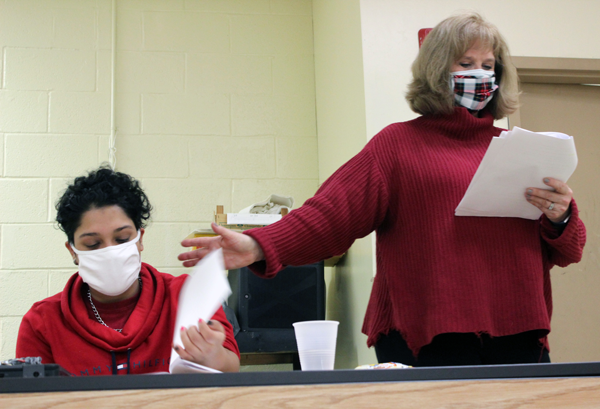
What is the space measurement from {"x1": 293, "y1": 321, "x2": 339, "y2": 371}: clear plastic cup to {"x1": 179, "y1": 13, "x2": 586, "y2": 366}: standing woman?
0.23 m

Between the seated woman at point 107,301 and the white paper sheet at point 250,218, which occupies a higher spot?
the white paper sheet at point 250,218

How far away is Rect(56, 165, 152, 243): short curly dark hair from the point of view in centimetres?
155

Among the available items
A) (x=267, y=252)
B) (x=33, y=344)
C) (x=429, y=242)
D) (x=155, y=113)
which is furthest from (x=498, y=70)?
(x=155, y=113)

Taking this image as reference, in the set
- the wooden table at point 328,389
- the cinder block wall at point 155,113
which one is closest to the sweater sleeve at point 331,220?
the wooden table at point 328,389

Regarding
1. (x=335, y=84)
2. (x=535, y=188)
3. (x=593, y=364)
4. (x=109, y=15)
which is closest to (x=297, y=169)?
(x=335, y=84)

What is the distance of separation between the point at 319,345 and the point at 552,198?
59cm

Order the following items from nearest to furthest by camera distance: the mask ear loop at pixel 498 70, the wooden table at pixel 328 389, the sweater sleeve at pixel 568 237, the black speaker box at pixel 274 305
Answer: the wooden table at pixel 328 389
the sweater sleeve at pixel 568 237
the mask ear loop at pixel 498 70
the black speaker box at pixel 274 305

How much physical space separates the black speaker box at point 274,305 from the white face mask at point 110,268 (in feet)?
3.58

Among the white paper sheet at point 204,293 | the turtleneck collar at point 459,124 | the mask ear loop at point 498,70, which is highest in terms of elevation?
the mask ear loop at point 498,70

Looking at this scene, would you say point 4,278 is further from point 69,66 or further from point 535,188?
point 535,188

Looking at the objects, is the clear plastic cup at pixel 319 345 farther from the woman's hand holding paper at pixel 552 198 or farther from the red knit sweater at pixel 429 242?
the woman's hand holding paper at pixel 552 198

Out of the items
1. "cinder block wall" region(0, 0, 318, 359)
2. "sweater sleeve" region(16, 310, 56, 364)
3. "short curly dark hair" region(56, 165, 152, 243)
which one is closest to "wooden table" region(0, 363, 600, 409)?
"sweater sleeve" region(16, 310, 56, 364)

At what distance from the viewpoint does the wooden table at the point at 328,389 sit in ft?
2.35

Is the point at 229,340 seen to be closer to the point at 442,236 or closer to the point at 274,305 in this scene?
the point at 442,236
